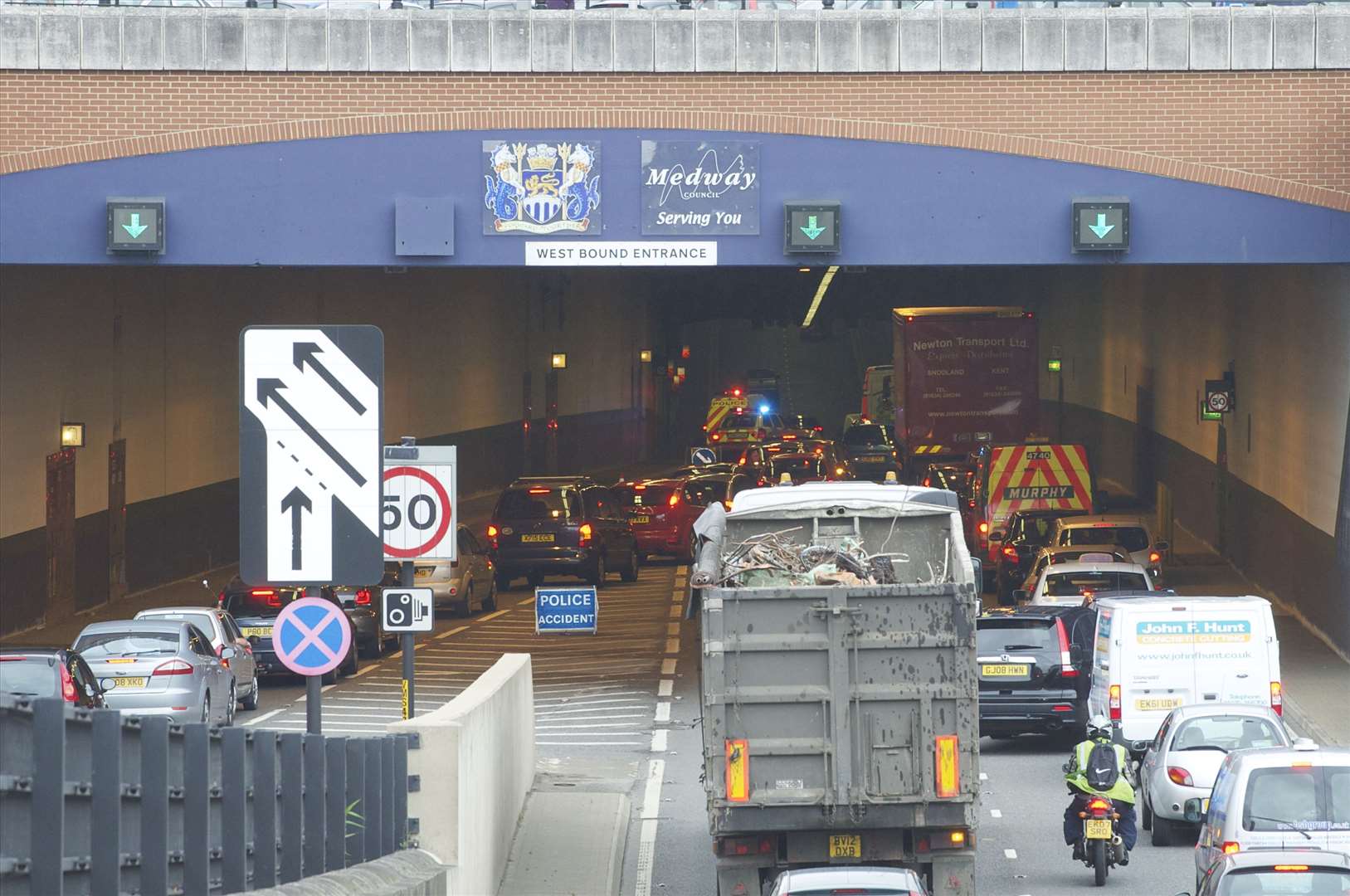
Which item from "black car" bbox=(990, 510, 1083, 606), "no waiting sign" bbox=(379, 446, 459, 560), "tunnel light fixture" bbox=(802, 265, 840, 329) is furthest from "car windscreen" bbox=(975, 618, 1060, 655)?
"tunnel light fixture" bbox=(802, 265, 840, 329)

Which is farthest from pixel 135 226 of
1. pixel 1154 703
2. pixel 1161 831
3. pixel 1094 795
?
pixel 1094 795

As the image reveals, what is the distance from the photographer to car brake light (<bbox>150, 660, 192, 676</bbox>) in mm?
22812

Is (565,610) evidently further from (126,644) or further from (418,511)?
(418,511)

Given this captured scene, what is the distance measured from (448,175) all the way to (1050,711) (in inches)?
391

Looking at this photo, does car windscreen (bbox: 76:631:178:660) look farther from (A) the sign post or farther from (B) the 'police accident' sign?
(A) the sign post

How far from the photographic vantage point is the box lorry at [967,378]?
142ft

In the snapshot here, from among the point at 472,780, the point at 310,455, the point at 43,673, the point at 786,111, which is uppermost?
the point at 786,111

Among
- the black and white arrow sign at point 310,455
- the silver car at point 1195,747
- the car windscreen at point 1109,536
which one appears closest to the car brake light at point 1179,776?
the silver car at point 1195,747

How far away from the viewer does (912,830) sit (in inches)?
566

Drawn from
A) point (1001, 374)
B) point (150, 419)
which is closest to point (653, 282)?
point (1001, 374)

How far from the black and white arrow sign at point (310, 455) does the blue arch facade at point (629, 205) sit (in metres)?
14.8

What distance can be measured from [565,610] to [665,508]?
1403cm

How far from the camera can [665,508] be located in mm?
43594

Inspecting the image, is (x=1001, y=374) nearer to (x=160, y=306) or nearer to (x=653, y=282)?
(x=160, y=306)
